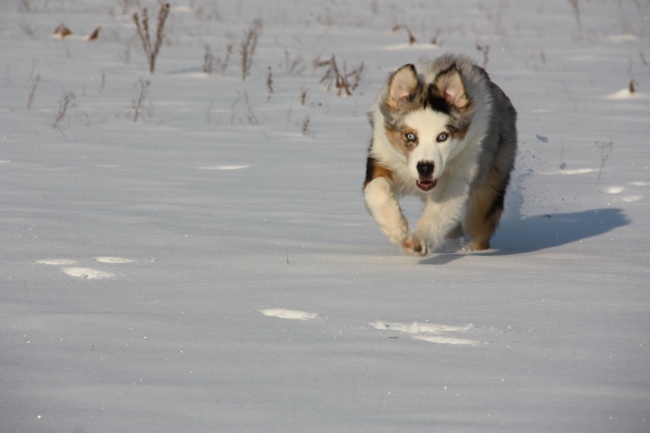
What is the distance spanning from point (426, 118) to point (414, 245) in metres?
0.69

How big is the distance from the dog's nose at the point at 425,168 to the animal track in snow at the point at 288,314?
1.49 meters

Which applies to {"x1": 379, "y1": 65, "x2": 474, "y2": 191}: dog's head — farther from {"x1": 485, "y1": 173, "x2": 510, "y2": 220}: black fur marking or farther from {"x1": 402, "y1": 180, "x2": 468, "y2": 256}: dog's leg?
{"x1": 485, "y1": 173, "x2": 510, "y2": 220}: black fur marking

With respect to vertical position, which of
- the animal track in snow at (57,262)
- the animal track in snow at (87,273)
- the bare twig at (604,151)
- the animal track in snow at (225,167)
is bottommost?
the animal track in snow at (225,167)

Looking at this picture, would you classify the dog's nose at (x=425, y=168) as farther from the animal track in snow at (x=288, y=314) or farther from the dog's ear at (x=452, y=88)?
the animal track in snow at (x=288, y=314)

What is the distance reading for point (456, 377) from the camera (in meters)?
3.16

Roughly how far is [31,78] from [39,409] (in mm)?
9277

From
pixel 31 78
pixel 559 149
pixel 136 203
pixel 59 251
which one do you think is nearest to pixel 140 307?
pixel 59 251

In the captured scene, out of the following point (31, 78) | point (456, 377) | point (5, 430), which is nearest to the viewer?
point (5, 430)

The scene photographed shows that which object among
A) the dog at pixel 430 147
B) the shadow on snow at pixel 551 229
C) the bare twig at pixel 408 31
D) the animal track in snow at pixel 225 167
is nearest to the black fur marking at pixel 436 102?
the dog at pixel 430 147

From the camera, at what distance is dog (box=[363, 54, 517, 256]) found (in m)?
5.27

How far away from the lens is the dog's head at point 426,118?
5195 millimetres

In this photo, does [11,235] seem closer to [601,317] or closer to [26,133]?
[601,317]

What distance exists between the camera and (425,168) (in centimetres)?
513

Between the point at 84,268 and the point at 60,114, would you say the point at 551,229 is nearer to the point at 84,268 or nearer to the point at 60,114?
the point at 84,268
